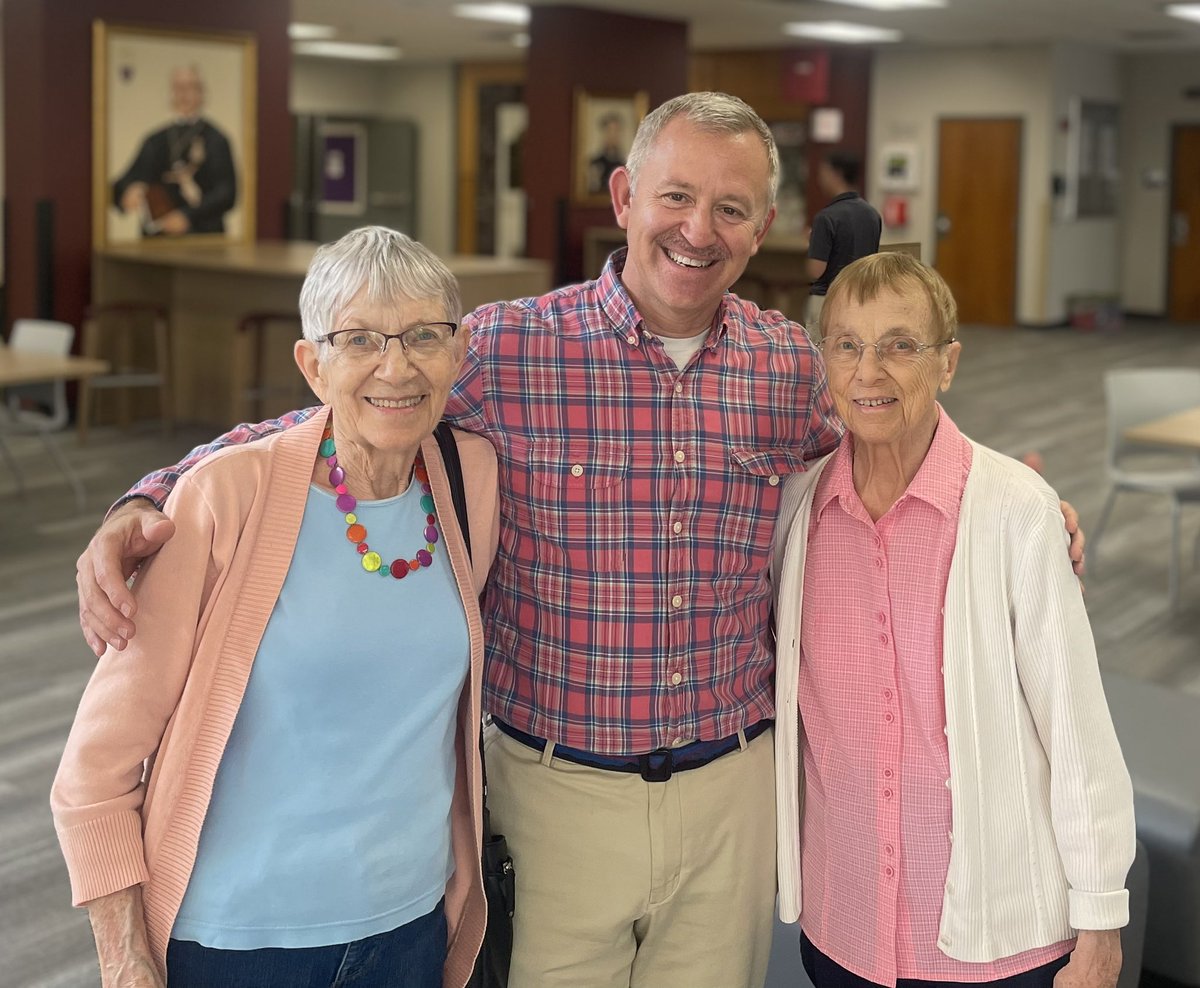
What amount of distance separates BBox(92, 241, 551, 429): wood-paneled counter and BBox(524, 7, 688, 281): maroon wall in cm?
351

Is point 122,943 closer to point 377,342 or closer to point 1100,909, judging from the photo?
point 377,342

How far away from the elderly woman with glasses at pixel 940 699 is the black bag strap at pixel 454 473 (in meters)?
0.46

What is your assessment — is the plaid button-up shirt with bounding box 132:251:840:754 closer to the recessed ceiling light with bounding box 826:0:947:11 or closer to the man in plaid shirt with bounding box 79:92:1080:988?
the man in plaid shirt with bounding box 79:92:1080:988

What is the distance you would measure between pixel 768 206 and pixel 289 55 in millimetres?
9519

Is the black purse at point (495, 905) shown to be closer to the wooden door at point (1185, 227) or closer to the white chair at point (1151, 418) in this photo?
the white chair at point (1151, 418)

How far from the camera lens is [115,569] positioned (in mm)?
1593

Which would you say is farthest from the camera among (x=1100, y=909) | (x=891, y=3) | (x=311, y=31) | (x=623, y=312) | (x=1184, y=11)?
(x=311, y=31)

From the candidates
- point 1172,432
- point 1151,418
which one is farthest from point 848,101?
point 1172,432

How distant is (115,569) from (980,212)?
16.6 meters

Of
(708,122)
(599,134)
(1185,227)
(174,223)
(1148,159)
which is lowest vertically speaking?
(708,122)

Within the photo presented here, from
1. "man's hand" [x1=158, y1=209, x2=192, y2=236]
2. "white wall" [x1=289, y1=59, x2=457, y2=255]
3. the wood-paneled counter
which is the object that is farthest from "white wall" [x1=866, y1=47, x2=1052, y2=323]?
"man's hand" [x1=158, y1=209, x2=192, y2=236]

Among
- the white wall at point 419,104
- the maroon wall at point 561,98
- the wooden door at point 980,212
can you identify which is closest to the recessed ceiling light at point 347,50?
the white wall at point 419,104

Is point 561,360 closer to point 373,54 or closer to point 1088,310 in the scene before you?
point 1088,310

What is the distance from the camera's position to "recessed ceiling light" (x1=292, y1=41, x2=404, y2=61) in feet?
56.8
